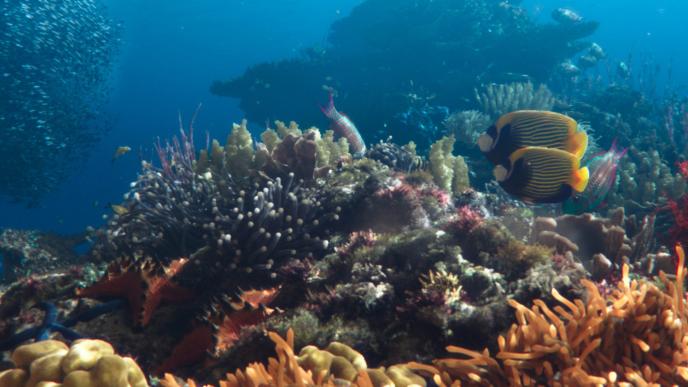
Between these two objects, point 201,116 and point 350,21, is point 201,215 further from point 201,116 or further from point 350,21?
point 201,116

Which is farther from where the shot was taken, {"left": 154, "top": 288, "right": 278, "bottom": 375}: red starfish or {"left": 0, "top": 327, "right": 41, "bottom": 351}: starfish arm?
{"left": 154, "top": 288, "right": 278, "bottom": 375}: red starfish

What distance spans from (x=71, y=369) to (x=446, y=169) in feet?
18.2

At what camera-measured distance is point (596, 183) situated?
→ 6543mm

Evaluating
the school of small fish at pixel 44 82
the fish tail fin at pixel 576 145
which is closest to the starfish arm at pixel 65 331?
the fish tail fin at pixel 576 145

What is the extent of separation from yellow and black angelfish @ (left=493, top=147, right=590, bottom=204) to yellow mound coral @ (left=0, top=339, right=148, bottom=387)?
287 centimetres

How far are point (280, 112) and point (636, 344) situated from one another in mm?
19132

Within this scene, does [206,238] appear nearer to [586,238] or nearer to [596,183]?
[586,238]

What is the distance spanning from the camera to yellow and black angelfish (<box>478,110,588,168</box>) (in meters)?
3.41

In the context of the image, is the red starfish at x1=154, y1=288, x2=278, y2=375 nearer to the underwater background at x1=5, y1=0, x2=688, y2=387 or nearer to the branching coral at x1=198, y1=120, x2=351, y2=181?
the underwater background at x1=5, y1=0, x2=688, y2=387

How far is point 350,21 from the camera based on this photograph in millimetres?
23234

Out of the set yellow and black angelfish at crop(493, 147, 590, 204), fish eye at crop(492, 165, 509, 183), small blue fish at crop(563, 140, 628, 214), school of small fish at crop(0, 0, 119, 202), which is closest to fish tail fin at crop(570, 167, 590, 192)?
yellow and black angelfish at crop(493, 147, 590, 204)

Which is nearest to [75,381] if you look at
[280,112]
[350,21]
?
[280,112]

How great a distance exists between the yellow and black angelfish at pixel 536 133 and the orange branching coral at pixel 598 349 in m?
1.80

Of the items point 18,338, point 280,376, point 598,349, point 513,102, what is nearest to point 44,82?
point 513,102
